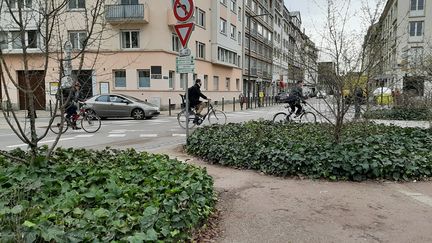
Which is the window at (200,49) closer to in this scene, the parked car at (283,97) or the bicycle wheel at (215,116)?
the parked car at (283,97)

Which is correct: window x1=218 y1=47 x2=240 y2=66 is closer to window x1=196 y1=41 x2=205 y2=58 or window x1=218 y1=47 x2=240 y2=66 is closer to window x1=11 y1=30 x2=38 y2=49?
window x1=196 y1=41 x2=205 y2=58

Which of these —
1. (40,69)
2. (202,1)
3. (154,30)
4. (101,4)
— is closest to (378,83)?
(101,4)

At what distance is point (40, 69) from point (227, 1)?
35.2 meters

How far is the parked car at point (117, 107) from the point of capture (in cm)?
1927

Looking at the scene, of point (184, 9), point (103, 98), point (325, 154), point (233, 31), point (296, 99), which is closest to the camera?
point (325, 154)

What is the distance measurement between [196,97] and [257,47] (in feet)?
141

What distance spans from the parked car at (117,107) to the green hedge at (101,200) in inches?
553

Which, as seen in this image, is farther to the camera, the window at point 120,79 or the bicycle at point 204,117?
the window at point 120,79

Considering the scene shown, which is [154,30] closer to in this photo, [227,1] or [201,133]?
[227,1]

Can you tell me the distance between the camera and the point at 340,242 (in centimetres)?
357

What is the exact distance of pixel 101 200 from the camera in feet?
11.5

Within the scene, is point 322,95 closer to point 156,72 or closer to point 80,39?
point 80,39

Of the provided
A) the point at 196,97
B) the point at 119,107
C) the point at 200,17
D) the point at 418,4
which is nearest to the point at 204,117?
the point at 196,97

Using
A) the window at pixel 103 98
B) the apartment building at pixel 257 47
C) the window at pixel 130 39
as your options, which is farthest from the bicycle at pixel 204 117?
the apartment building at pixel 257 47
